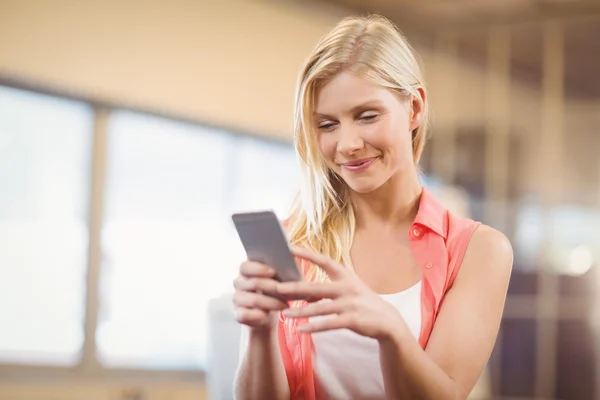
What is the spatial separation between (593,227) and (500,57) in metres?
1.31

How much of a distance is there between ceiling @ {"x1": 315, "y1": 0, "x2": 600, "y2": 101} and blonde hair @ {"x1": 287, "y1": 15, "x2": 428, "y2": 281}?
166 inches

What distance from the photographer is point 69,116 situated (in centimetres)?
439

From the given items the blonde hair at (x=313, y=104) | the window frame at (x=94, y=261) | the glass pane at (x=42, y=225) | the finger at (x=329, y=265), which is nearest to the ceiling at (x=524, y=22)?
the window frame at (x=94, y=261)

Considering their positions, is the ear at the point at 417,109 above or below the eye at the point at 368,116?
above

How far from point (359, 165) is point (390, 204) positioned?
0.14m

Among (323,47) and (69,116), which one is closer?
(323,47)

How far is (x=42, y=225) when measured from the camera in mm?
4230

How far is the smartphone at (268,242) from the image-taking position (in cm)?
117

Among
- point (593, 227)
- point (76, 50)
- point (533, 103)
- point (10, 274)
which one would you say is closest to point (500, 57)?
point (533, 103)

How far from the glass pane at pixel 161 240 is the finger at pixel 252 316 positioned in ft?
10.3

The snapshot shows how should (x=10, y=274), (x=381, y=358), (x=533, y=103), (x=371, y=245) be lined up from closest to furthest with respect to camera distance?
(x=381, y=358), (x=371, y=245), (x=10, y=274), (x=533, y=103)

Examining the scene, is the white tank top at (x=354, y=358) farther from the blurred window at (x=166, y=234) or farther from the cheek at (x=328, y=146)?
the blurred window at (x=166, y=234)

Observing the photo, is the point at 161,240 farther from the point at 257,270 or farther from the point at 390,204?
the point at 257,270

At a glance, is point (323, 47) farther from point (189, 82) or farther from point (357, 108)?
point (189, 82)
